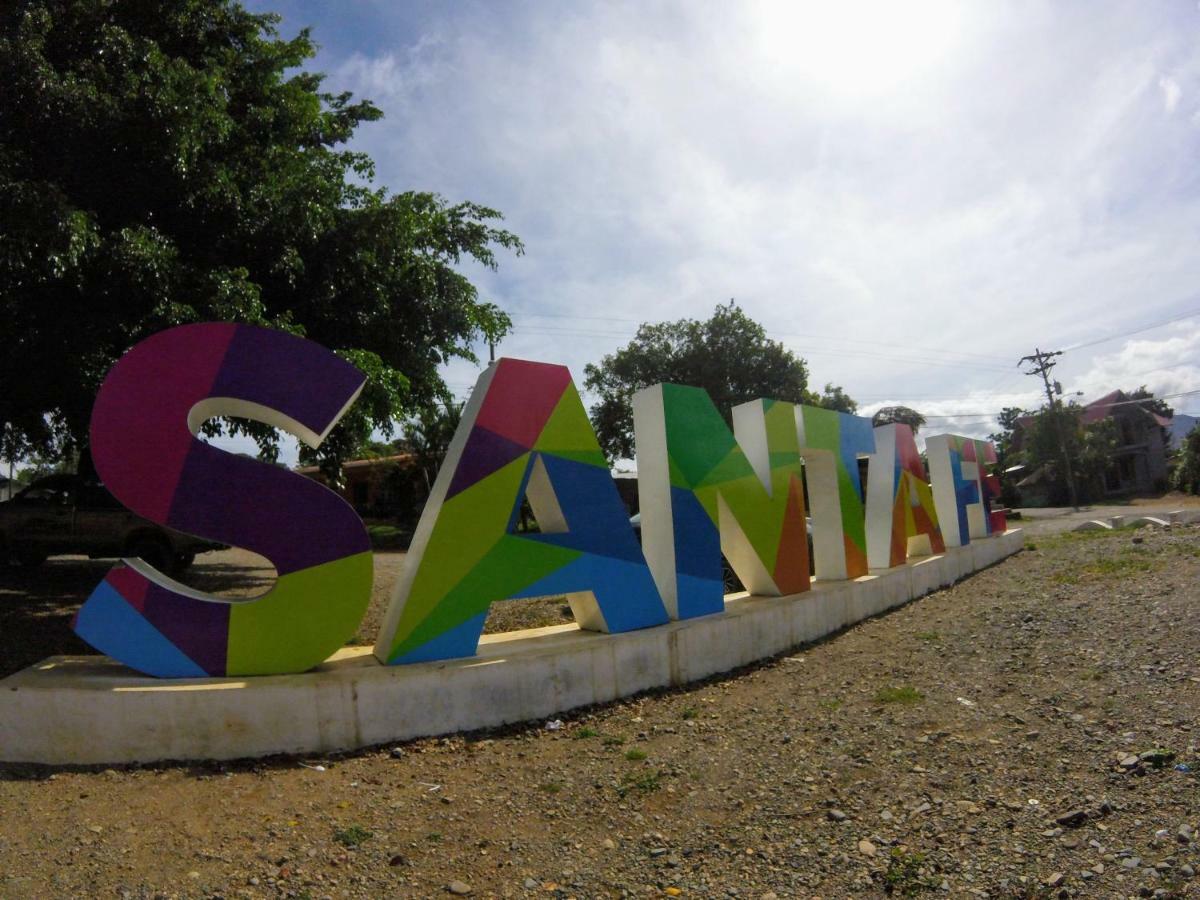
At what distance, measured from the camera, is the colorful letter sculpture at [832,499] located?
921 cm

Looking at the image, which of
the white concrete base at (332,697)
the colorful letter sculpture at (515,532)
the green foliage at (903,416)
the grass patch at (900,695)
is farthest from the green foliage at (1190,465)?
the colorful letter sculpture at (515,532)

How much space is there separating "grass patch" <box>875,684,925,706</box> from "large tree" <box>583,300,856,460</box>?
73.4 feet

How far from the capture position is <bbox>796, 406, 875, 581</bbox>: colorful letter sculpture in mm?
9211

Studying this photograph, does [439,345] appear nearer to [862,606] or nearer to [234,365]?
[234,365]

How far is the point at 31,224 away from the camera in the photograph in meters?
6.52

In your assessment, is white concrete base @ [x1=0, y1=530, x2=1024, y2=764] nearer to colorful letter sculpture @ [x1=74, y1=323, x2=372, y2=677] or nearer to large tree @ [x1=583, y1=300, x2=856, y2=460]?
colorful letter sculpture @ [x1=74, y1=323, x2=372, y2=677]

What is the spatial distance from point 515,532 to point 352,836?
8.48 feet

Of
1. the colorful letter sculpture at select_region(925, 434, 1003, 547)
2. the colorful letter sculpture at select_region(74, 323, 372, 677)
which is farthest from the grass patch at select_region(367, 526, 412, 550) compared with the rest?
the colorful letter sculpture at select_region(74, 323, 372, 677)

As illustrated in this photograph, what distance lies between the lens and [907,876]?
3223 mm

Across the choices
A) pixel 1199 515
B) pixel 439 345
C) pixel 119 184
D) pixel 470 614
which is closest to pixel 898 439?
pixel 439 345

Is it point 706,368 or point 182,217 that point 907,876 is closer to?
point 182,217

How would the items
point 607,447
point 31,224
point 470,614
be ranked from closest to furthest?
point 470,614, point 31,224, point 607,447

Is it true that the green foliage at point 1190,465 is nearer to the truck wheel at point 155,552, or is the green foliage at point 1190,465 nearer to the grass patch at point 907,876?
the grass patch at point 907,876

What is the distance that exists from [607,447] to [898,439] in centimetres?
1896
